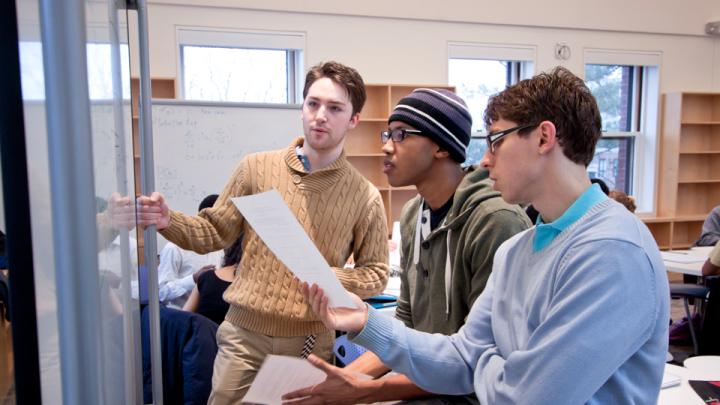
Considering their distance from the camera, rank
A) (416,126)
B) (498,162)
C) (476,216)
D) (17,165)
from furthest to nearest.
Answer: (416,126)
(476,216)
(498,162)
(17,165)

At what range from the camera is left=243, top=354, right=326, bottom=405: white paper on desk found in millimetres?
1253

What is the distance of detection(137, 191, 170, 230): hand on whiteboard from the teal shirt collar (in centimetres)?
79

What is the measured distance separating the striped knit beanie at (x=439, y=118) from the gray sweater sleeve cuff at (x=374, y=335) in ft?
1.97

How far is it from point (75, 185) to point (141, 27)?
72 cm

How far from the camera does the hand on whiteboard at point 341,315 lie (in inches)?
44.9

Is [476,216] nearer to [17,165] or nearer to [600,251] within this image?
[600,251]

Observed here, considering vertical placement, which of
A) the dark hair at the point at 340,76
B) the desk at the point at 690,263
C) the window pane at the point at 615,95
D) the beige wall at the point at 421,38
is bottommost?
the desk at the point at 690,263

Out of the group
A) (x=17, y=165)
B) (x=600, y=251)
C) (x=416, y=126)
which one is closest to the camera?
(x=17, y=165)

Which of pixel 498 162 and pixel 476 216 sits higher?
pixel 498 162

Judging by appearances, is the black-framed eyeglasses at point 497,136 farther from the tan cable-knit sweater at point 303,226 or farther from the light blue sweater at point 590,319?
the tan cable-knit sweater at point 303,226

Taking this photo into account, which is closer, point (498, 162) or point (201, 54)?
point (498, 162)

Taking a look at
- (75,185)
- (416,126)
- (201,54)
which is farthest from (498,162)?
(201,54)

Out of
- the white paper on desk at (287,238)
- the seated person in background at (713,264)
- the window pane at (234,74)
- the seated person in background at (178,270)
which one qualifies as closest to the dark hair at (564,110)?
the white paper on desk at (287,238)

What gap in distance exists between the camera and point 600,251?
2.85ft
